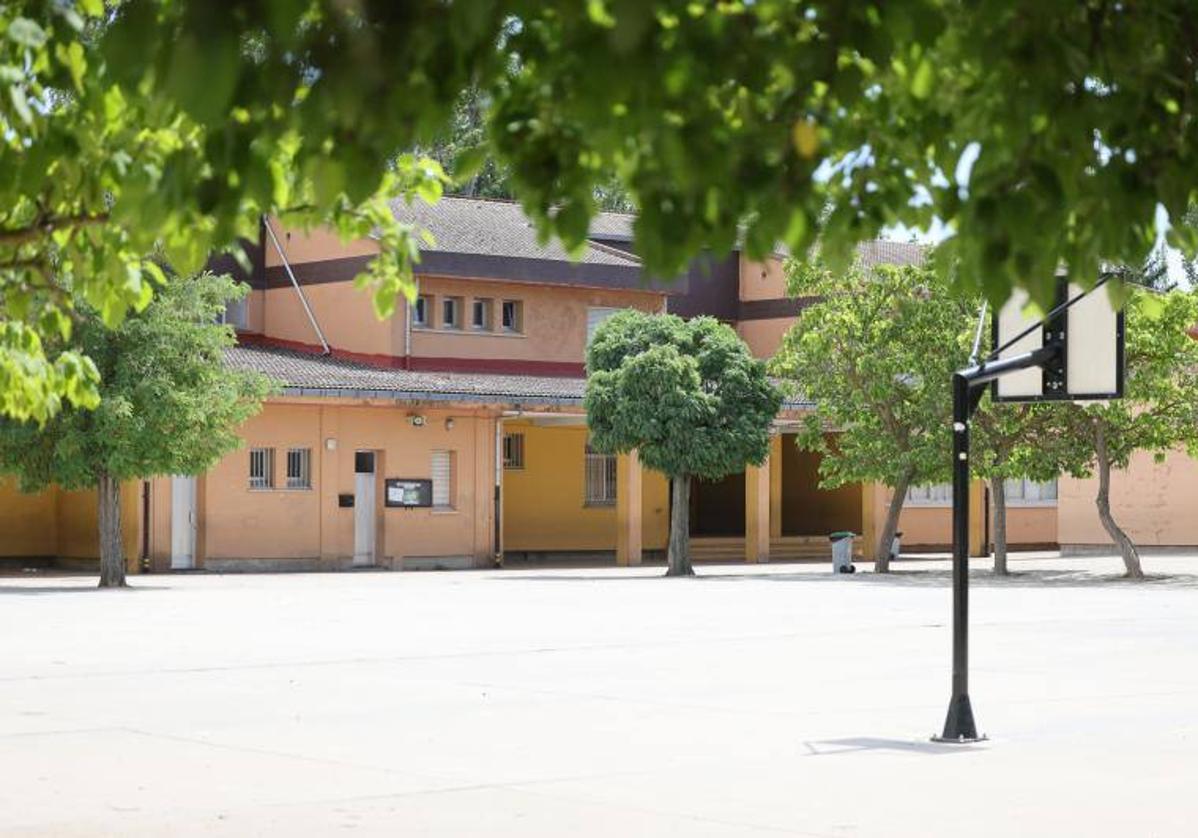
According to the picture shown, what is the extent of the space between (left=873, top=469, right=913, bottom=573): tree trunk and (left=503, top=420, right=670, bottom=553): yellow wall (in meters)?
8.49

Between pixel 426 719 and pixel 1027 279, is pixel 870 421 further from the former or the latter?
pixel 1027 279

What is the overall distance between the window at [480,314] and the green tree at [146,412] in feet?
44.7

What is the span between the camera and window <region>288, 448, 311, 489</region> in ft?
142

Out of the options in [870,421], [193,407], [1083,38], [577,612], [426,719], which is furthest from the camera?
[870,421]

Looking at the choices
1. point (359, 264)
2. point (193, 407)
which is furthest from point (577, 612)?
point (359, 264)

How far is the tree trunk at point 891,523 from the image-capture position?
4041 cm

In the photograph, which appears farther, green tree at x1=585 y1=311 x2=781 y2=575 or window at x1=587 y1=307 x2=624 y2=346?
window at x1=587 y1=307 x2=624 y2=346

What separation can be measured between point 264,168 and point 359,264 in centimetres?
4124

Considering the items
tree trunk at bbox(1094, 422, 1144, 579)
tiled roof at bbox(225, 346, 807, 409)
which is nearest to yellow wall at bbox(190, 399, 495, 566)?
tiled roof at bbox(225, 346, 807, 409)

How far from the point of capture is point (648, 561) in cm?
5050

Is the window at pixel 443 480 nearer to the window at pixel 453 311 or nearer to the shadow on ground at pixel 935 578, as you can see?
the window at pixel 453 311

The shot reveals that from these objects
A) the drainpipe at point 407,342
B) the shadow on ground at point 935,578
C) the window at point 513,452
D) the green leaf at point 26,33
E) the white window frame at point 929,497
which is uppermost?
the drainpipe at point 407,342

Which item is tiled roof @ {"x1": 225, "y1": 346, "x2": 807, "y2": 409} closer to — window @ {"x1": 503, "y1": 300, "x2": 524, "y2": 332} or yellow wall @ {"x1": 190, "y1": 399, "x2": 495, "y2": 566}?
yellow wall @ {"x1": 190, "y1": 399, "x2": 495, "y2": 566}

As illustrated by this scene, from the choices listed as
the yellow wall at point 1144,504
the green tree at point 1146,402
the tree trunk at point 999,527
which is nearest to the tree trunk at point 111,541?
the tree trunk at point 999,527
